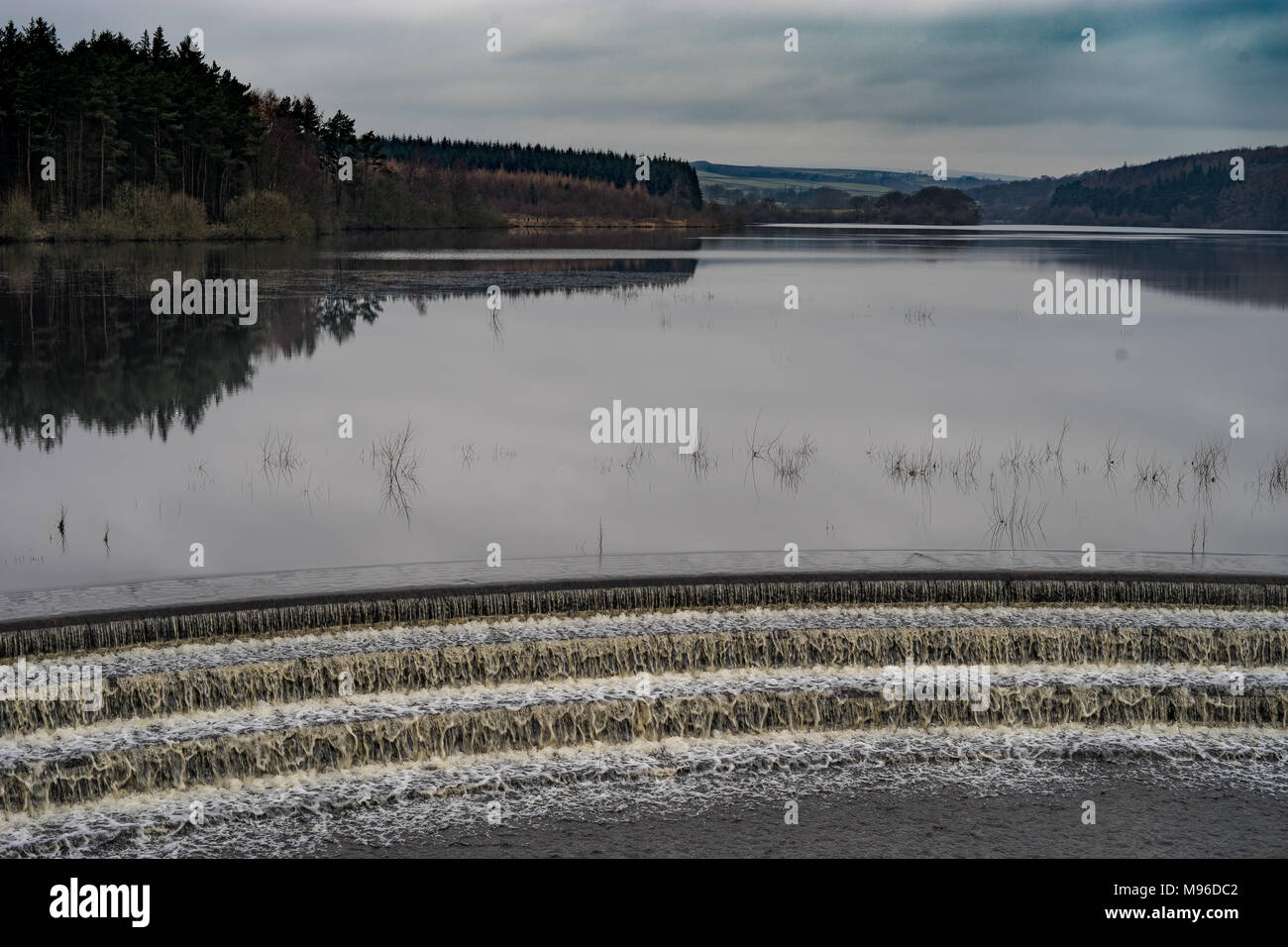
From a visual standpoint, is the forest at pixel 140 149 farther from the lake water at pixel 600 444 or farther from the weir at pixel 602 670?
the weir at pixel 602 670

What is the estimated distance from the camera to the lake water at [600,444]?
56.1 ft

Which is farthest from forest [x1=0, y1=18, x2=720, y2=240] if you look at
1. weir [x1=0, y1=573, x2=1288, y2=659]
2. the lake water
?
weir [x1=0, y1=573, x2=1288, y2=659]

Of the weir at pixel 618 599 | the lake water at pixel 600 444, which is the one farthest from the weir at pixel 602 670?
the lake water at pixel 600 444

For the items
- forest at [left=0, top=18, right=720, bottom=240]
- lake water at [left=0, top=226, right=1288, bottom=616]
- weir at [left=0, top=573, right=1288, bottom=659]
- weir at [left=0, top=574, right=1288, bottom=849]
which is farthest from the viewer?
forest at [left=0, top=18, right=720, bottom=240]

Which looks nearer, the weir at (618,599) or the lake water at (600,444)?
the weir at (618,599)

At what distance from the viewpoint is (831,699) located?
1306 cm

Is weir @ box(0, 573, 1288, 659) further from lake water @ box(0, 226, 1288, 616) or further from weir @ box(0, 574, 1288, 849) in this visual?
lake water @ box(0, 226, 1288, 616)

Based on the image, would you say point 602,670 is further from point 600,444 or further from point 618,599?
point 600,444

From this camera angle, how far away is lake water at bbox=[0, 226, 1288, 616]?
1709 cm

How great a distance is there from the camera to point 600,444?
24.1m

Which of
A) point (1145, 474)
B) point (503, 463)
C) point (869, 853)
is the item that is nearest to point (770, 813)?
point (869, 853)

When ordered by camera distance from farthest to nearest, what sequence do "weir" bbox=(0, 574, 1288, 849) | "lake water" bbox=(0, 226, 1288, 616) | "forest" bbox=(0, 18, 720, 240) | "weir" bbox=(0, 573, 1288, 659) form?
"forest" bbox=(0, 18, 720, 240) < "lake water" bbox=(0, 226, 1288, 616) < "weir" bbox=(0, 573, 1288, 659) < "weir" bbox=(0, 574, 1288, 849)

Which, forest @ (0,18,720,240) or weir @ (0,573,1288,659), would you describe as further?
forest @ (0,18,720,240)

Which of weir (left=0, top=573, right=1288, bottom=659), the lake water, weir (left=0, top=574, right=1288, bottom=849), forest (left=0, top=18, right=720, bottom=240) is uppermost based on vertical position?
forest (left=0, top=18, right=720, bottom=240)
